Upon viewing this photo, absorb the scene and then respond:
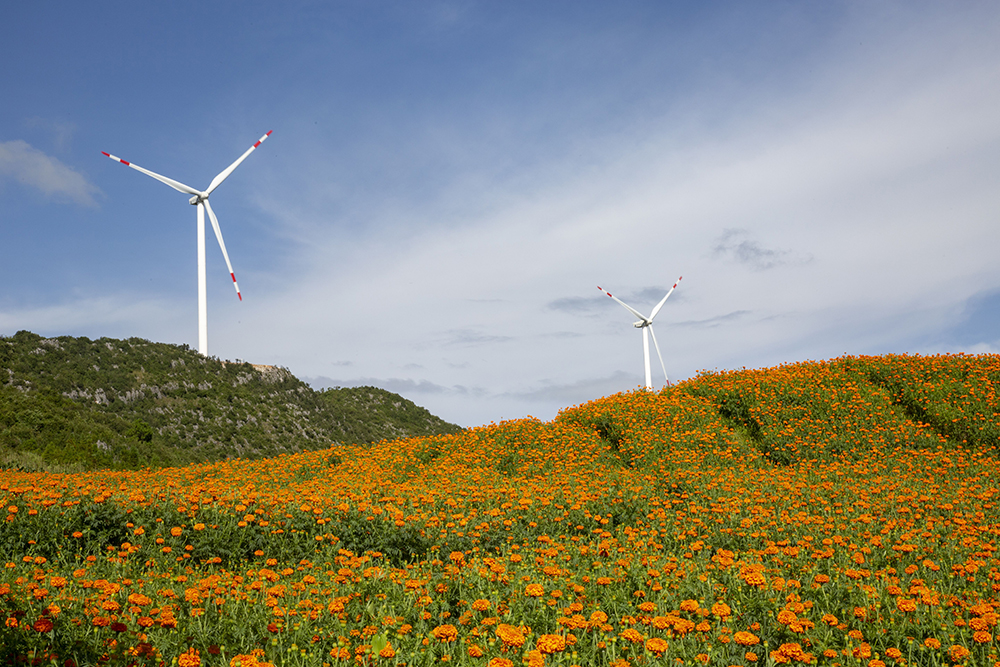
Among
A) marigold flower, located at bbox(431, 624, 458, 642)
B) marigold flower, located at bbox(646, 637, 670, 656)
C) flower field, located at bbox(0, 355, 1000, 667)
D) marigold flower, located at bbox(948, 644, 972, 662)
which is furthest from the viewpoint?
flower field, located at bbox(0, 355, 1000, 667)

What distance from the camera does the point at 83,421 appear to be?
3922cm

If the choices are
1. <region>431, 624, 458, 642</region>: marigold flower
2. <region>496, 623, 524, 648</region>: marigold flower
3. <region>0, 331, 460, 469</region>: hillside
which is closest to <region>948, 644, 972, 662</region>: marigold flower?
<region>496, 623, 524, 648</region>: marigold flower

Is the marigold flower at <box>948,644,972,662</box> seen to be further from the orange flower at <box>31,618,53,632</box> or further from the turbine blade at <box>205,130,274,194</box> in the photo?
the turbine blade at <box>205,130,274,194</box>

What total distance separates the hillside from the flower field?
2165cm

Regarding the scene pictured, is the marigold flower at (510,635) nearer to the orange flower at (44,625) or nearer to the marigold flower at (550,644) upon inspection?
the marigold flower at (550,644)

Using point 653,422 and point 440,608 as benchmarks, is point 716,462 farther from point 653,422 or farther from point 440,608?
point 440,608

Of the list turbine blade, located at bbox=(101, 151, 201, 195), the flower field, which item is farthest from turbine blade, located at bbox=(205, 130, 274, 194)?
the flower field

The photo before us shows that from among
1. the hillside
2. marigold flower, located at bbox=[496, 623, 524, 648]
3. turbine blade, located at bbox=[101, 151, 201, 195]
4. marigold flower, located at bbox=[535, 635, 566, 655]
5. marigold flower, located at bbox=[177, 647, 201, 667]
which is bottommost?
marigold flower, located at bbox=[535, 635, 566, 655]

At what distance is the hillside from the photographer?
3547 centimetres

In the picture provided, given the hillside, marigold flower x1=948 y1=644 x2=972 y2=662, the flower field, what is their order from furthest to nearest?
the hillside
the flower field
marigold flower x1=948 y1=644 x2=972 y2=662

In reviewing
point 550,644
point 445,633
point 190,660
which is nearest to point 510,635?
point 550,644

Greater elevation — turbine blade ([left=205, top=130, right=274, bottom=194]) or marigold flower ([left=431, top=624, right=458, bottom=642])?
turbine blade ([left=205, top=130, right=274, bottom=194])

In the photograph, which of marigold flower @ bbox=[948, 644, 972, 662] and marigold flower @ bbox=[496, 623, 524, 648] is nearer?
marigold flower @ bbox=[496, 623, 524, 648]

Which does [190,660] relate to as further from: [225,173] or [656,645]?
[225,173]
